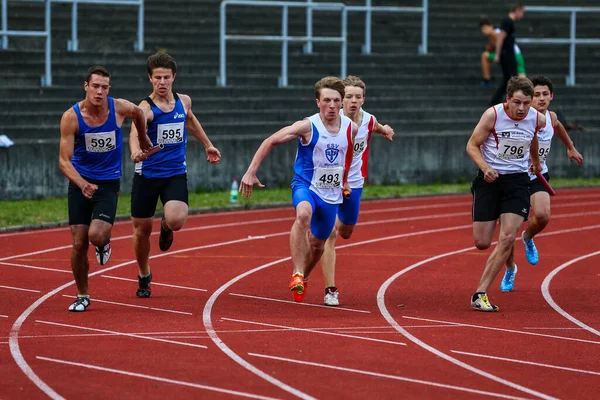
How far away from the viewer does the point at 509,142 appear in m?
10.8

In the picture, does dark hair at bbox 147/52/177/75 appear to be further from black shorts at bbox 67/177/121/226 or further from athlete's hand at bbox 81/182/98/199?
athlete's hand at bbox 81/182/98/199

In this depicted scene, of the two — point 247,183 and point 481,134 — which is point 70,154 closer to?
point 247,183

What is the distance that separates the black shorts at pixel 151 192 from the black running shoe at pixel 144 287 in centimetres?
55

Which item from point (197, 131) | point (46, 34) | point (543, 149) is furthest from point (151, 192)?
point (46, 34)

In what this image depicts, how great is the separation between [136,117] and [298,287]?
6.39 feet

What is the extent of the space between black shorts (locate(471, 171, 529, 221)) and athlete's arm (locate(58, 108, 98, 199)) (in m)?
3.29

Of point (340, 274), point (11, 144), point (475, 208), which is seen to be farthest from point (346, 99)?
point (11, 144)

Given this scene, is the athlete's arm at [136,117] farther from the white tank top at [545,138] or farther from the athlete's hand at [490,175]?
the white tank top at [545,138]

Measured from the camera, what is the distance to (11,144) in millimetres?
18656

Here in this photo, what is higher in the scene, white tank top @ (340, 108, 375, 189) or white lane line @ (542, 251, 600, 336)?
white tank top @ (340, 108, 375, 189)

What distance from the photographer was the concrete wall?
18812 mm

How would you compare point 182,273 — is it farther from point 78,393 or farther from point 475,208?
point 78,393

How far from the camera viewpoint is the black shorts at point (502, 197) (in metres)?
10.7

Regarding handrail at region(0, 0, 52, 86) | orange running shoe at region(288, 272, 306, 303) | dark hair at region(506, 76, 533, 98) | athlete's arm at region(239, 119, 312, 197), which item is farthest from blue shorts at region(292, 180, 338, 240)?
handrail at region(0, 0, 52, 86)
